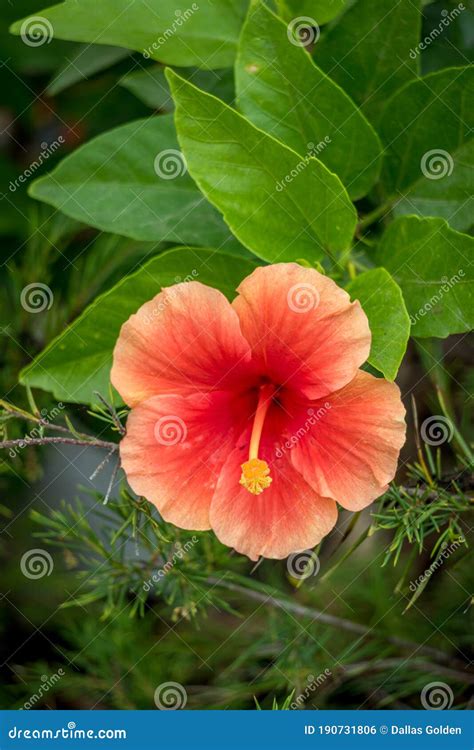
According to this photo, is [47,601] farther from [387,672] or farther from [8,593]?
[387,672]

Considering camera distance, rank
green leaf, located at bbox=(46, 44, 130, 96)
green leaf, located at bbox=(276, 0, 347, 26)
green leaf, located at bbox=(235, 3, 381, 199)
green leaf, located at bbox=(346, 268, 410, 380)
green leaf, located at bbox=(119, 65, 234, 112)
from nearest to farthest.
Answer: green leaf, located at bbox=(346, 268, 410, 380) < green leaf, located at bbox=(235, 3, 381, 199) < green leaf, located at bbox=(276, 0, 347, 26) < green leaf, located at bbox=(119, 65, 234, 112) < green leaf, located at bbox=(46, 44, 130, 96)

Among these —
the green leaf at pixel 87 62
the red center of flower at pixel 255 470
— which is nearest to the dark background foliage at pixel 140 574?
the green leaf at pixel 87 62

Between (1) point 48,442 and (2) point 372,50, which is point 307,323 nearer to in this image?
(1) point 48,442

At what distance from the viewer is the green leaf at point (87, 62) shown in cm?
137

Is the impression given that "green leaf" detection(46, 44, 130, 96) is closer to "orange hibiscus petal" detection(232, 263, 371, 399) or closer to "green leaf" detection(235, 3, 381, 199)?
"green leaf" detection(235, 3, 381, 199)

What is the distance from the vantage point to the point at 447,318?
3.15ft

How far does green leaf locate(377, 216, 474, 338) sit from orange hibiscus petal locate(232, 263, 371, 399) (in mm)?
117

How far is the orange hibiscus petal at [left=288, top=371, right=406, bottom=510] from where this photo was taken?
928 mm

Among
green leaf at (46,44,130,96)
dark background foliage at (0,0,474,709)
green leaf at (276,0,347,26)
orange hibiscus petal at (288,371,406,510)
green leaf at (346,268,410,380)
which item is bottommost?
dark background foliage at (0,0,474,709)

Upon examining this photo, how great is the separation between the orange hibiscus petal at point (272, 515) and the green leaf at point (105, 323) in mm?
228

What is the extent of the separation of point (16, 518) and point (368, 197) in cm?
80

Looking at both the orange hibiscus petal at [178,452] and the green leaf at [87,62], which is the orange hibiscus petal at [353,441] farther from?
the green leaf at [87,62]

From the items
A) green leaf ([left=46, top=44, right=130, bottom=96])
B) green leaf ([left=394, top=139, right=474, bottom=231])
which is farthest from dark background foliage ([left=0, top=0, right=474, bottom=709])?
green leaf ([left=394, top=139, right=474, bottom=231])

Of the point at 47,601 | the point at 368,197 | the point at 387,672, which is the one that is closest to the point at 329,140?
the point at 368,197
